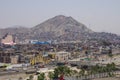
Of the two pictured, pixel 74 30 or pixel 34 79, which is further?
pixel 74 30

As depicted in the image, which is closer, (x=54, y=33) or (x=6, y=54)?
(x=6, y=54)

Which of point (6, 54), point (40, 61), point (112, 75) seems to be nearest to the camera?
point (112, 75)

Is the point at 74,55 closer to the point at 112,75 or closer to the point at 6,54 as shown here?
the point at 6,54

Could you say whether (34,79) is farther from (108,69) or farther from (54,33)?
(54,33)

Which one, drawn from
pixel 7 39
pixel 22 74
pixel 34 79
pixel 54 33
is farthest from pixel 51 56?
pixel 54 33

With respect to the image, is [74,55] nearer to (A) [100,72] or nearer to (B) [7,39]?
(A) [100,72]

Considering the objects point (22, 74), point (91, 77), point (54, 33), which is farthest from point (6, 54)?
point (54, 33)

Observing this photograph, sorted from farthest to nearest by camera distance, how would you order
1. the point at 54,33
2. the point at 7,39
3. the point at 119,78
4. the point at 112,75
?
1. the point at 54,33
2. the point at 7,39
3. the point at 112,75
4. the point at 119,78

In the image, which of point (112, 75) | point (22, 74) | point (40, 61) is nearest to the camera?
point (112, 75)

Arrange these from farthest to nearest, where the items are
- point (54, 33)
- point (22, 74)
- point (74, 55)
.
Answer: point (54, 33)
point (74, 55)
point (22, 74)
